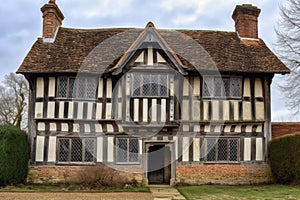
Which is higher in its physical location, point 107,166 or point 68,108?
point 68,108

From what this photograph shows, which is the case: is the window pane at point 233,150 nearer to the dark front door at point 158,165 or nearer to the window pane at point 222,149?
the window pane at point 222,149

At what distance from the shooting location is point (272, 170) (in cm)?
1458

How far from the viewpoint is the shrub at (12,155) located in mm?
12766

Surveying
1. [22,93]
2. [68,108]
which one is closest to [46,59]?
[68,108]

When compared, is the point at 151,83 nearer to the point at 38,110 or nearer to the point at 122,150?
the point at 122,150

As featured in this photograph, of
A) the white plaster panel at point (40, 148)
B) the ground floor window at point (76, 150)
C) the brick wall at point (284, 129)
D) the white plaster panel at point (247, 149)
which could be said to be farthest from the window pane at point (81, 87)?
the brick wall at point (284, 129)

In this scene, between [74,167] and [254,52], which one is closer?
[74,167]

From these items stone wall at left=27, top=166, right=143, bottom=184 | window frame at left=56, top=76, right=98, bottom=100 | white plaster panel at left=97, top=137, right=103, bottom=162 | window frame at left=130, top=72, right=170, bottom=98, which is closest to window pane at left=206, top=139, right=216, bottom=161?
window frame at left=130, top=72, right=170, bottom=98

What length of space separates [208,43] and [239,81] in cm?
249

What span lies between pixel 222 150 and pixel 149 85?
3954 millimetres

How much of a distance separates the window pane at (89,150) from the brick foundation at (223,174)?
342 cm

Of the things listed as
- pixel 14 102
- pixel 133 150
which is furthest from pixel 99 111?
pixel 14 102

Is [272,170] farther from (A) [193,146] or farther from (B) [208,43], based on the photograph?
(B) [208,43]

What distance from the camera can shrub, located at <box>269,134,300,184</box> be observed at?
13148 millimetres
